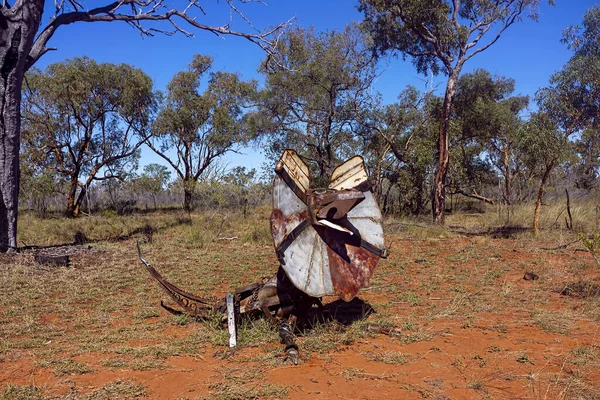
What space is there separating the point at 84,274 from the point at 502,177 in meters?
23.0

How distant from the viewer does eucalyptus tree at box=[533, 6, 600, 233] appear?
12469mm

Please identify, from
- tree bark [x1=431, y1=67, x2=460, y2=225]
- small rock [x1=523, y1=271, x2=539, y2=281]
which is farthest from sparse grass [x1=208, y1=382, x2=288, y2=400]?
tree bark [x1=431, y1=67, x2=460, y2=225]

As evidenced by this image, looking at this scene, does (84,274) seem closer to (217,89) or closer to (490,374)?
(490,374)

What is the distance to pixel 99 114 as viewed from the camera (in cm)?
2314

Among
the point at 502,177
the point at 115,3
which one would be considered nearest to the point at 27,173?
the point at 115,3

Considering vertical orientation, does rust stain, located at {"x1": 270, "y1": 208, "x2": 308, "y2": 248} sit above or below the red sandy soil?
above

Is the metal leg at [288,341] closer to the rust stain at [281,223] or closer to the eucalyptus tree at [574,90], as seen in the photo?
the rust stain at [281,223]

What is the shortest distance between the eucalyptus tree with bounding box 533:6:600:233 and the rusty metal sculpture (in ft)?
30.4

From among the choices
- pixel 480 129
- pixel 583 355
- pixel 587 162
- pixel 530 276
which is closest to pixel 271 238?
pixel 530 276

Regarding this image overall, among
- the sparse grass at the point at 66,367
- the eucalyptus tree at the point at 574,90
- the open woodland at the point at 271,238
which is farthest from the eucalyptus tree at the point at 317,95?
the sparse grass at the point at 66,367

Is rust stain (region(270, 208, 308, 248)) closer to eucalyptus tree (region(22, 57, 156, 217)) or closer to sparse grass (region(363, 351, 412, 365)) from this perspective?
sparse grass (region(363, 351, 412, 365))

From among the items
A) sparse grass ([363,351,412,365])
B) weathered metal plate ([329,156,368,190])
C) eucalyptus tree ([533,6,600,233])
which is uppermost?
eucalyptus tree ([533,6,600,233])

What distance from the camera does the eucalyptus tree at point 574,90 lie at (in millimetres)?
12469

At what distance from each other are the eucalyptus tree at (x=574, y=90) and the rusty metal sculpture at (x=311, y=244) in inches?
365
